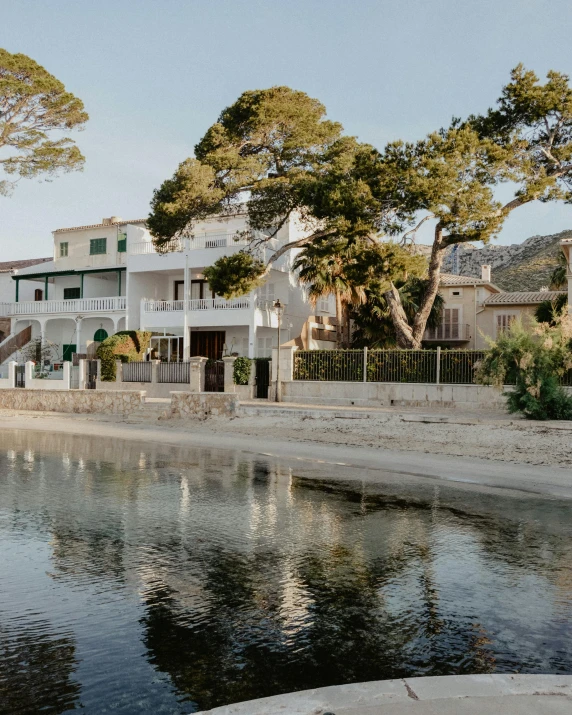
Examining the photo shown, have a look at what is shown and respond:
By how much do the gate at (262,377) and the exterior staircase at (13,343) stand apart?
67.3 feet

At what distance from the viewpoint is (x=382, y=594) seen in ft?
20.9

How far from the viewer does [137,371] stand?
33.1 metres

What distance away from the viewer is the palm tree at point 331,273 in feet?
93.5

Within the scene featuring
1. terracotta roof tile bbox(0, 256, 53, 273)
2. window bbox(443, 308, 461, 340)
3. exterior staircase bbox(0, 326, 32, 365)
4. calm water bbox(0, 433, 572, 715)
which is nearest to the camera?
calm water bbox(0, 433, 572, 715)

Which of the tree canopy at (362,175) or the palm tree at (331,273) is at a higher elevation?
the tree canopy at (362,175)

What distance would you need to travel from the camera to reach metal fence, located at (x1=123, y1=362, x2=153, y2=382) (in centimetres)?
3272

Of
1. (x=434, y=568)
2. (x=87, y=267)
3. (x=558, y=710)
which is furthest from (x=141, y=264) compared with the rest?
(x=558, y=710)

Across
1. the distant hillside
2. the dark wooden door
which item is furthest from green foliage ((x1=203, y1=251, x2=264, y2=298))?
the distant hillside

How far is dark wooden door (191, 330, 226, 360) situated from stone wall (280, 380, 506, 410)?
418 inches

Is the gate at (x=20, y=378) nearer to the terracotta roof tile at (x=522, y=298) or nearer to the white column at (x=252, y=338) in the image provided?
the white column at (x=252, y=338)

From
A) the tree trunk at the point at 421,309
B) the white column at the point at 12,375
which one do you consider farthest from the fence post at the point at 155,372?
the tree trunk at the point at 421,309

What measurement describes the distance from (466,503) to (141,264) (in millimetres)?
29773

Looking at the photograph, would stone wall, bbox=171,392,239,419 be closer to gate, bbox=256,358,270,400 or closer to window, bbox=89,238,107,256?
gate, bbox=256,358,270,400

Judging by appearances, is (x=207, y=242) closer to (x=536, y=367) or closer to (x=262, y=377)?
(x=262, y=377)
